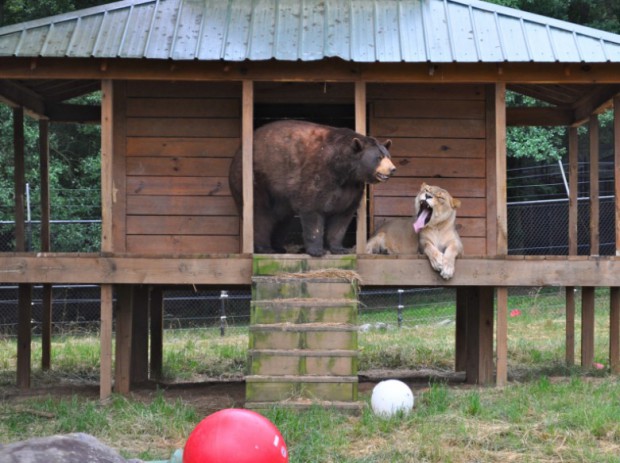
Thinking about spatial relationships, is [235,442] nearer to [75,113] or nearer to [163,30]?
[163,30]

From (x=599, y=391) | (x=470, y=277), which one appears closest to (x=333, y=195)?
(x=470, y=277)

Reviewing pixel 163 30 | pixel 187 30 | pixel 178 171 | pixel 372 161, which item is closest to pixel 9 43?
pixel 163 30

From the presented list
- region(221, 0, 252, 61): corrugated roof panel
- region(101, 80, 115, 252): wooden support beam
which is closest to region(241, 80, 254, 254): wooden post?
region(221, 0, 252, 61): corrugated roof panel

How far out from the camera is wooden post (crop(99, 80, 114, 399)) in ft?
32.3

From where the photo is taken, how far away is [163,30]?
402 inches

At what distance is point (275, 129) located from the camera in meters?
10.5

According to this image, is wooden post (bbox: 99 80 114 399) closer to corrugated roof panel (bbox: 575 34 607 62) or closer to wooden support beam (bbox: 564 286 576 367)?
corrugated roof panel (bbox: 575 34 607 62)

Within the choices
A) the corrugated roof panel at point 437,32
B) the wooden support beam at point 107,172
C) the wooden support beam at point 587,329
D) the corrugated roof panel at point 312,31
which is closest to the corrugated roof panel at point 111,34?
the wooden support beam at point 107,172

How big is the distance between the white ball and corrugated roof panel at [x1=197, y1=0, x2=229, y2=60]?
3624mm

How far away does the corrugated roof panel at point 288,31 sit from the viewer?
9.89 metres

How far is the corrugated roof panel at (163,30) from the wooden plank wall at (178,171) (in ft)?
2.82

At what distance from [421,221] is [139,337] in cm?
426

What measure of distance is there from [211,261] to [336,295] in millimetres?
1381

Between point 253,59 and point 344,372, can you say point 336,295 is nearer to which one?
point 344,372
